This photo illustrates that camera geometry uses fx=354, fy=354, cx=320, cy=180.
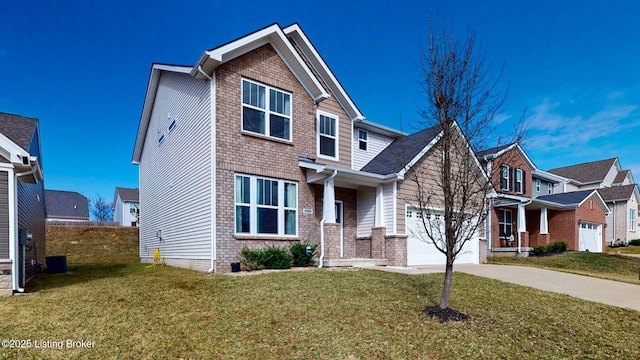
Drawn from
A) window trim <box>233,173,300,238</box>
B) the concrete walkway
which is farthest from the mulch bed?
window trim <box>233,173,300,238</box>

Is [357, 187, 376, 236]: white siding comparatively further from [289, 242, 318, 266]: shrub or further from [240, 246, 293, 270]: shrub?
[240, 246, 293, 270]: shrub

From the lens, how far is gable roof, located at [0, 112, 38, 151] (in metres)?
8.76

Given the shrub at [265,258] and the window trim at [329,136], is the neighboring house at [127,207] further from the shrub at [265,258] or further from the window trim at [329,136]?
the shrub at [265,258]

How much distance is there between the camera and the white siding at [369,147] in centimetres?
1609

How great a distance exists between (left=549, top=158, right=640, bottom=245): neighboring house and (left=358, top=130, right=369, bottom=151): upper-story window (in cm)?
2887

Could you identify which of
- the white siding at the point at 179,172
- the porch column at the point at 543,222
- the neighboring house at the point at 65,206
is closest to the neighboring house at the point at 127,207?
the neighboring house at the point at 65,206

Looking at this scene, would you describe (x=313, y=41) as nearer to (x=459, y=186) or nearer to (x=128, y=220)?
(x=459, y=186)

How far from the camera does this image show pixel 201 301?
7.13 m

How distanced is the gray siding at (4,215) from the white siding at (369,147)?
1161cm

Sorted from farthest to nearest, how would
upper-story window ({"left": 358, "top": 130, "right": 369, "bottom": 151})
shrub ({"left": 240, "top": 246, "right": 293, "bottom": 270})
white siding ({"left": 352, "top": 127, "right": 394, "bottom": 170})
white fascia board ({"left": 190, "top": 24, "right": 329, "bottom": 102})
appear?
upper-story window ({"left": 358, "top": 130, "right": 369, "bottom": 151}) → white siding ({"left": 352, "top": 127, "right": 394, "bottom": 170}) → shrub ({"left": 240, "top": 246, "right": 293, "bottom": 270}) → white fascia board ({"left": 190, "top": 24, "right": 329, "bottom": 102})

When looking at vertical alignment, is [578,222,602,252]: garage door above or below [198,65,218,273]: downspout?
below

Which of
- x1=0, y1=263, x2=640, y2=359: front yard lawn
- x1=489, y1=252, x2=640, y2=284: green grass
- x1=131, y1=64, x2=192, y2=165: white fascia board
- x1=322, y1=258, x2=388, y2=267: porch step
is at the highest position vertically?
x1=131, y1=64, x2=192, y2=165: white fascia board

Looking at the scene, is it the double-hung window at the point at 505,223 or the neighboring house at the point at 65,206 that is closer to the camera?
the double-hung window at the point at 505,223

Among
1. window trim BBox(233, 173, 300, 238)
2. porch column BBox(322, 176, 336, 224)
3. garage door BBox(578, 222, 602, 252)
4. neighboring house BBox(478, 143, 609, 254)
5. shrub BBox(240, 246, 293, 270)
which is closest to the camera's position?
shrub BBox(240, 246, 293, 270)
